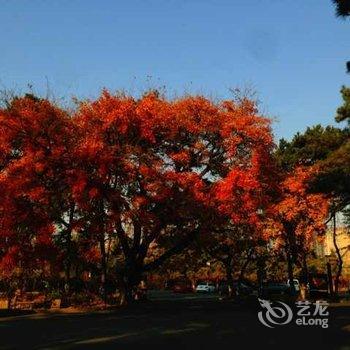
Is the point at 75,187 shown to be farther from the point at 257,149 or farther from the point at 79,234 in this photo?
the point at 257,149

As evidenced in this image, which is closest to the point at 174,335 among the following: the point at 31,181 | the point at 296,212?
the point at 31,181

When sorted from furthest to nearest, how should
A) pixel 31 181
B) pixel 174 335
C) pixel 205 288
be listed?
pixel 205 288
pixel 31 181
pixel 174 335

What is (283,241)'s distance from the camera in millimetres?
38156

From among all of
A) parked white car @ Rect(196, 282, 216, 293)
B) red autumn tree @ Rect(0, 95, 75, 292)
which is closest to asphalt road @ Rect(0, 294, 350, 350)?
red autumn tree @ Rect(0, 95, 75, 292)

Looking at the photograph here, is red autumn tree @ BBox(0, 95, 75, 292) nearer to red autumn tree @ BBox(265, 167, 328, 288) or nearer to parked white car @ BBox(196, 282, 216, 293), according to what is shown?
red autumn tree @ BBox(265, 167, 328, 288)

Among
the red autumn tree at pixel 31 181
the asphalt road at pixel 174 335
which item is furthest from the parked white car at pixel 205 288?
the asphalt road at pixel 174 335

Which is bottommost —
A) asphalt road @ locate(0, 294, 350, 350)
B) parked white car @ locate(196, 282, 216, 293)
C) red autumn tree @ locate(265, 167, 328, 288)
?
asphalt road @ locate(0, 294, 350, 350)

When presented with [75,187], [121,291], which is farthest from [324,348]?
[121,291]

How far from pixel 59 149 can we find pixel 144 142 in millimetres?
4911

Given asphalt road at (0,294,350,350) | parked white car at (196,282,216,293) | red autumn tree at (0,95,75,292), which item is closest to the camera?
asphalt road at (0,294,350,350)

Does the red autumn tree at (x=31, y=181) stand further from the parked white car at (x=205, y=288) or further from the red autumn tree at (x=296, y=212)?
the parked white car at (x=205, y=288)

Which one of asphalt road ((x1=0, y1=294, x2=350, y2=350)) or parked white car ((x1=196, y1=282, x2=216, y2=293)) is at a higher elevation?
parked white car ((x1=196, y1=282, x2=216, y2=293))

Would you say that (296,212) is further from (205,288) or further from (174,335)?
(205,288)

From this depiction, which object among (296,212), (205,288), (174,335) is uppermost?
(296,212)
